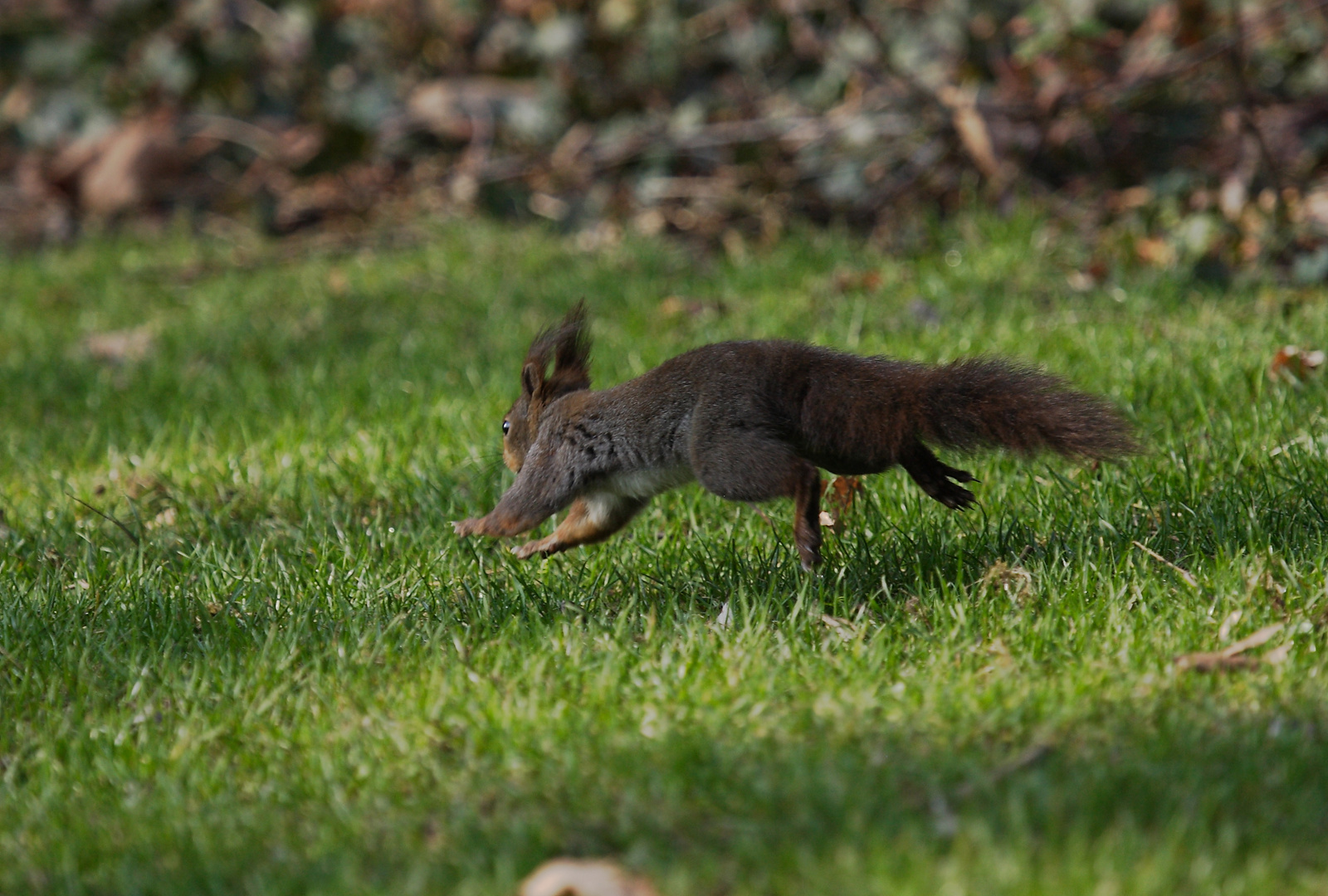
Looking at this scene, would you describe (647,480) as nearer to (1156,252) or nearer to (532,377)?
(532,377)

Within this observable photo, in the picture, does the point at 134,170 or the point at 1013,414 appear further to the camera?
the point at 134,170

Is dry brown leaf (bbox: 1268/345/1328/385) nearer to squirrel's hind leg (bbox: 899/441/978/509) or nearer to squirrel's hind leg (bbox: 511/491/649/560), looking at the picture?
squirrel's hind leg (bbox: 899/441/978/509)

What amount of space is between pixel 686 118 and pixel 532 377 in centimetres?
435

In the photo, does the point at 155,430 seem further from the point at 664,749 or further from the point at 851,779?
the point at 851,779

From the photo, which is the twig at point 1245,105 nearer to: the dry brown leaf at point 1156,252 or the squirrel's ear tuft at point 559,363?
the dry brown leaf at point 1156,252

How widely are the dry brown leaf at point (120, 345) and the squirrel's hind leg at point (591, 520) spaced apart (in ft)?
10.9

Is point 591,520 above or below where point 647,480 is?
below

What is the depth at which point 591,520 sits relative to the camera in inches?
128

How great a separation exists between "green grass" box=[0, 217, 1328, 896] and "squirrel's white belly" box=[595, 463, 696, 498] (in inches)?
7.4

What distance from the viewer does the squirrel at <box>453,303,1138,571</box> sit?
2707 mm

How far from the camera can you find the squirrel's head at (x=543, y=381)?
136 inches

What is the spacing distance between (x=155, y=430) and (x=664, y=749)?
320 centimetres

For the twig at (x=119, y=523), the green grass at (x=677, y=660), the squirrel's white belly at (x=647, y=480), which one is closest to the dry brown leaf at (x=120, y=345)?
the green grass at (x=677, y=660)

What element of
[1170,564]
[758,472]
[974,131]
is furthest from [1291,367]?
[974,131]
